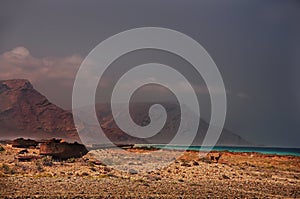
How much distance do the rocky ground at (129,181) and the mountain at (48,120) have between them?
9510 cm

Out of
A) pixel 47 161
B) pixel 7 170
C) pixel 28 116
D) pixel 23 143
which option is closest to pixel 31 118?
pixel 28 116

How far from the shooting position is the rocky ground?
757 inches

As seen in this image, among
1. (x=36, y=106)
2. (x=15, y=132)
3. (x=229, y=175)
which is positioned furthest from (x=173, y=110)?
(x=229, y=175)

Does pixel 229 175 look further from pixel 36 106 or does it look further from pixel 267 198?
pixel 36 106

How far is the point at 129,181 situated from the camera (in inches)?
952

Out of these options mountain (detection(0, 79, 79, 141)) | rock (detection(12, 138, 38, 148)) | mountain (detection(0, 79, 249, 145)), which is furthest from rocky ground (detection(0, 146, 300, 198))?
mountain (detection(0, 79, 79, 141))

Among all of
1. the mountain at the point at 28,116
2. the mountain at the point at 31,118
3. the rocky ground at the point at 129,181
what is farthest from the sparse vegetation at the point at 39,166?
the mountain at the point at 28,116

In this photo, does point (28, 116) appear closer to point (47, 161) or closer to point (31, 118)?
point (31, 118)

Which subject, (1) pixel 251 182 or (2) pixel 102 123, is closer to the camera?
(1) pixel 251 182

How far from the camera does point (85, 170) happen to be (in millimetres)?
29375

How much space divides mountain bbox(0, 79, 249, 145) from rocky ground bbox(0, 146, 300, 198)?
312 feet

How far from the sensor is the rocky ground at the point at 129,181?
1922cm

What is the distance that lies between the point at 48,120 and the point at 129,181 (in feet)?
433

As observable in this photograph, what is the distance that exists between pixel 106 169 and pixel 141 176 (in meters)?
4.08
